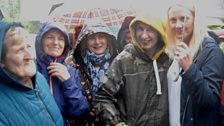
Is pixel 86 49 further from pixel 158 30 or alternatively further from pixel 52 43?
pixel 158 30

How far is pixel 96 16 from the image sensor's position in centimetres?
192

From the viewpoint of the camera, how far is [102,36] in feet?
6.08

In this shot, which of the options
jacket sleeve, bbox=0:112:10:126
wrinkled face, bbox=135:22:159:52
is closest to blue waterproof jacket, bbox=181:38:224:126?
wrinkled face, bbox=135:22:159:52

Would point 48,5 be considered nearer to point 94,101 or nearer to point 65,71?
point 65,71

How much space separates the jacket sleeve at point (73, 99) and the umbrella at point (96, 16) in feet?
1.10

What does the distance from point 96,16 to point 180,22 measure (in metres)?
0.51

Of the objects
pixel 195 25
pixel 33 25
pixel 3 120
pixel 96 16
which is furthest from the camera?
pixel 96 16

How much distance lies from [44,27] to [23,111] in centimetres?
53

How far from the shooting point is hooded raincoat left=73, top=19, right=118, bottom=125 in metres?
1.82

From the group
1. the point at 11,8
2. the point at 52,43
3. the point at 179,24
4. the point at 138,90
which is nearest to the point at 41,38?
the point at 52,43

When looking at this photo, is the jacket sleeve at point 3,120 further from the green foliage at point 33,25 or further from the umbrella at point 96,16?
the umbrella at point 96,16

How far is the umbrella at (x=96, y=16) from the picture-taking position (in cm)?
189

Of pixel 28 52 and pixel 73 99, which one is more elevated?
pixel 28 52

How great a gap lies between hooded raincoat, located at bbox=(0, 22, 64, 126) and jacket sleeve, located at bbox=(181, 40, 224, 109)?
2.14 ft
